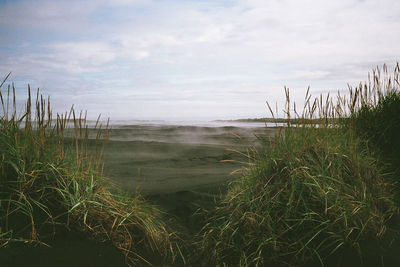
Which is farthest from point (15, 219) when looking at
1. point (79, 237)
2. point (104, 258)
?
point (104, 258)

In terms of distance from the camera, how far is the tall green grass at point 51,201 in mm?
2342

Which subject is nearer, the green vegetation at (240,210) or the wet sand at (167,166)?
the green vegetation at (240,210)

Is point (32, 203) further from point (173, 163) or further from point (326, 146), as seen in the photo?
point (173, 163)

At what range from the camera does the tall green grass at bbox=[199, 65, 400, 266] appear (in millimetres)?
2480

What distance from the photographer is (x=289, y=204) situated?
8.50 ft

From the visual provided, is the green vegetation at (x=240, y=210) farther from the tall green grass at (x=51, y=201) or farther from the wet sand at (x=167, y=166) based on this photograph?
the wet sand at (x=167, y=166)

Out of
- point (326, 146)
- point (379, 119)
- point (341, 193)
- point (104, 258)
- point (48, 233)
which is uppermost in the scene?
point (379, 119)

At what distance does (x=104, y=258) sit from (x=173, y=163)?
4336 millimetres

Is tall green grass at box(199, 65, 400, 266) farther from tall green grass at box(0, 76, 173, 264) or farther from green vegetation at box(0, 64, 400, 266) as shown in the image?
tall green grass at box(0, 76, 173, 264)

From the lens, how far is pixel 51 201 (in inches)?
98.2

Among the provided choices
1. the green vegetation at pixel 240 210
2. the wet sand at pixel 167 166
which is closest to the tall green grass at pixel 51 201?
the green vegetation at pixel 240 210

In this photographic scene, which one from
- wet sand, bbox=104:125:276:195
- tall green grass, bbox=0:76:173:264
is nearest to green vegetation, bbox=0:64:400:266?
tall green grass, bbox=0:76:173:264

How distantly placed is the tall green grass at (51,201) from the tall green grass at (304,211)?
0.61 meters

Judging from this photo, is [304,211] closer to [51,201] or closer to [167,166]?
[51,201]
